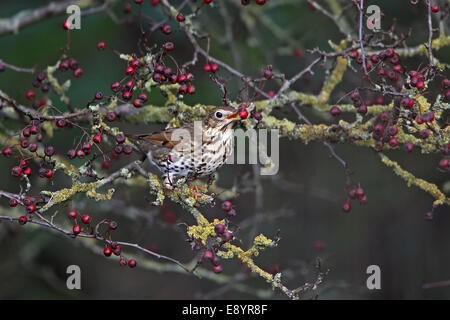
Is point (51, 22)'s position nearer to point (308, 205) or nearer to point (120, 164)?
point (120, 164)

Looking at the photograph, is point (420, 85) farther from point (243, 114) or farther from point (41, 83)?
point (41, 83)

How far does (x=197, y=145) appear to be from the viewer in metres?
3.27

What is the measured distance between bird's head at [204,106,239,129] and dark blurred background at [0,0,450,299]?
1.14 m

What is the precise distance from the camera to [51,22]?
5.08m

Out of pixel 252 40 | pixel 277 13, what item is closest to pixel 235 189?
pixel 252 40

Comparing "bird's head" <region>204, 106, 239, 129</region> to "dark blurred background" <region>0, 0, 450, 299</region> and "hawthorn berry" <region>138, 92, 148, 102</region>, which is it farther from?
"dark blurred background" <region>0, 0, 450, 299</region>

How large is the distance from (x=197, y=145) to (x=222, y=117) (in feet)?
0.72

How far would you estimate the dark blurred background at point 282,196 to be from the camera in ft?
15.4

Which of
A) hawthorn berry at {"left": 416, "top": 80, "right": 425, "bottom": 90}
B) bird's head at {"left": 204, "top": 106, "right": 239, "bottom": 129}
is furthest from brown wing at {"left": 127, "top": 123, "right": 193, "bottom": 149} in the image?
hawthorn berry at {"left": 416, "top": 80, "right": 425, "bottom": 90}

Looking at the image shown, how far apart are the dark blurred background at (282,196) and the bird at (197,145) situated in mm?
941

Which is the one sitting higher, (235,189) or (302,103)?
(302,103)

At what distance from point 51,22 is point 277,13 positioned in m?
1.89

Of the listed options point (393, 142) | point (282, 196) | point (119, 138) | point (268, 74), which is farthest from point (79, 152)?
point (282, 196)

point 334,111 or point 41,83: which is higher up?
point 41,83
